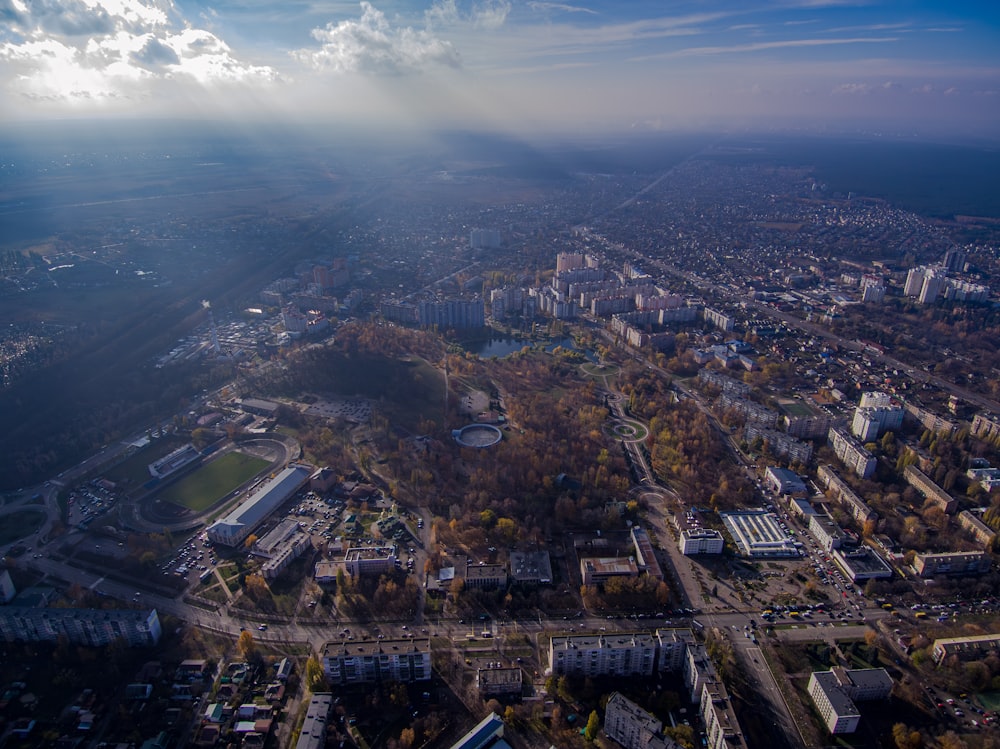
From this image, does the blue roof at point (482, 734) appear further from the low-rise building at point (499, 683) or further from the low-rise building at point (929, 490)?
the low-rise building at point (929, 490)

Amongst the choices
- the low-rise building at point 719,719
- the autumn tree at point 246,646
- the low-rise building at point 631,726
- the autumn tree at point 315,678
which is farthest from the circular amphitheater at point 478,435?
the low-rise building at point 719,719

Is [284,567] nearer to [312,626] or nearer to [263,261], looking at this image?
[312,626]

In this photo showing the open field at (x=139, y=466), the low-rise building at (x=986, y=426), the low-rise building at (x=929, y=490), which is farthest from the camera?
the low-rise building at (x=986, y=426)

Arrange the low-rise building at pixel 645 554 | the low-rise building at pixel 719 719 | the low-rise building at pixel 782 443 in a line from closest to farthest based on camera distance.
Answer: the low-rise building at pixel 719 719 → the low-rise building at pixel 645 554 → the low-rise building at pixel 782 443

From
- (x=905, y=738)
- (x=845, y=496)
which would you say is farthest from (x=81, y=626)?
(x=845, y=496)

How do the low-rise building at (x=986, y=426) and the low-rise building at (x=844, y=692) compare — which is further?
the low-rise building at (x=986, y=426)

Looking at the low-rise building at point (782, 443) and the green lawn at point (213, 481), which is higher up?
the low-rise building at point (782, 443)

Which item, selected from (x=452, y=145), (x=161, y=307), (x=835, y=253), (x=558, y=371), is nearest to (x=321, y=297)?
(x=161, y=307)

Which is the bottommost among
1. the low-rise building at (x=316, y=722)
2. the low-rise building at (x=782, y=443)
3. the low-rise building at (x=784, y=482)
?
the low-rise building at (x=316, y=722)
